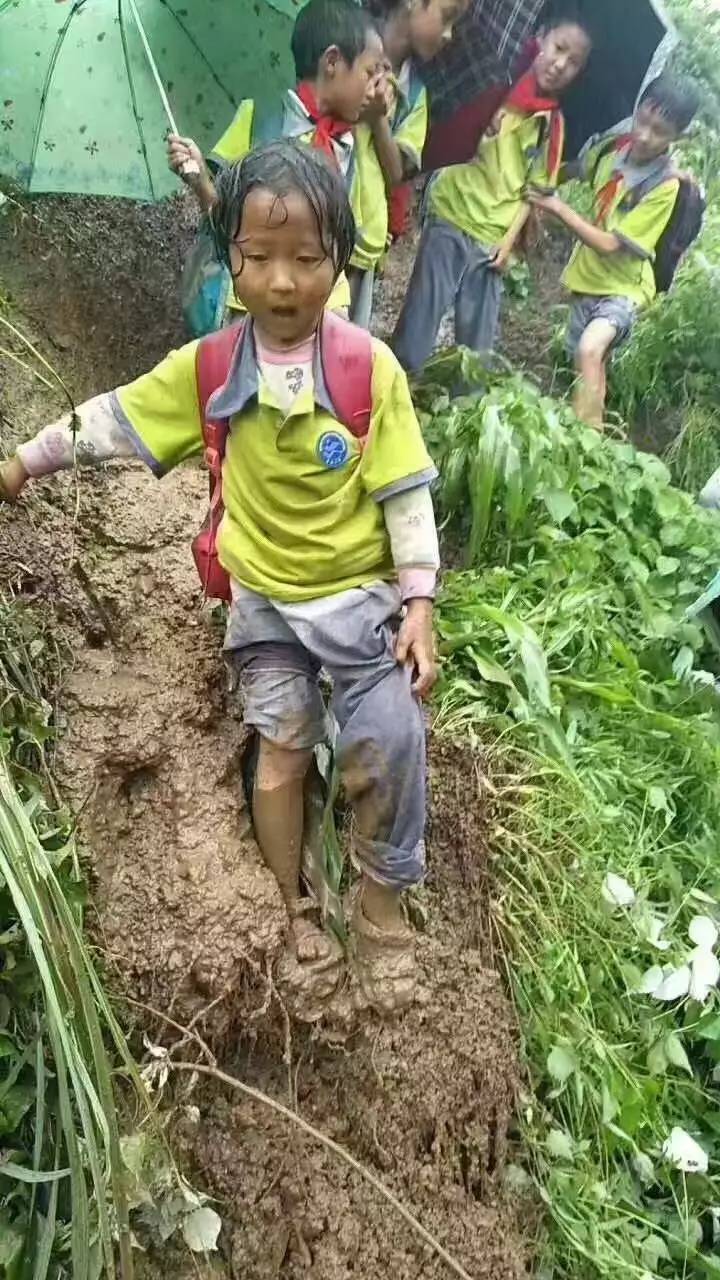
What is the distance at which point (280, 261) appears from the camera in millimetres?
986

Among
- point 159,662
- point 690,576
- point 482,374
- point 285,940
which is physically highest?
point 482,374

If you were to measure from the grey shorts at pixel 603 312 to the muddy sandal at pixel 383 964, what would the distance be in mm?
1492

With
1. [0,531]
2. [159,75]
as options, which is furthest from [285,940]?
[159,75]

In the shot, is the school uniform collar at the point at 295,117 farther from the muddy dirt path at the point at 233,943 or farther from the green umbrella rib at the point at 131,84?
the muddy dirt path at the point at 233,943

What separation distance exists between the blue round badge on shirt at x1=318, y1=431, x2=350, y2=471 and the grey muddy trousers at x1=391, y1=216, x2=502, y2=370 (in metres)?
1.05

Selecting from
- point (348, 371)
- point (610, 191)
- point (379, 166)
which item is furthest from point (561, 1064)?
point (610, 191)

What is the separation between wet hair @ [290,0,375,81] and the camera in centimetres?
151

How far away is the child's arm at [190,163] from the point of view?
136 cm

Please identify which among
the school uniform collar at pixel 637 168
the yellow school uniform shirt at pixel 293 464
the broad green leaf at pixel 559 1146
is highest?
the school uniform collar at pixel 637 168

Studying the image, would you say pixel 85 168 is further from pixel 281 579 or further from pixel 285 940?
pixel 285 940

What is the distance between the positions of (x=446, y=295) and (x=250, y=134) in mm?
676

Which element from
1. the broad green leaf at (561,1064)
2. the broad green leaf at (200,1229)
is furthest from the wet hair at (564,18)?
A: the broad green leaf at (200,1229)

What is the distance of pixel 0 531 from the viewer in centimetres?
141

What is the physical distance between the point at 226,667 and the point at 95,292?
81 centimetres
